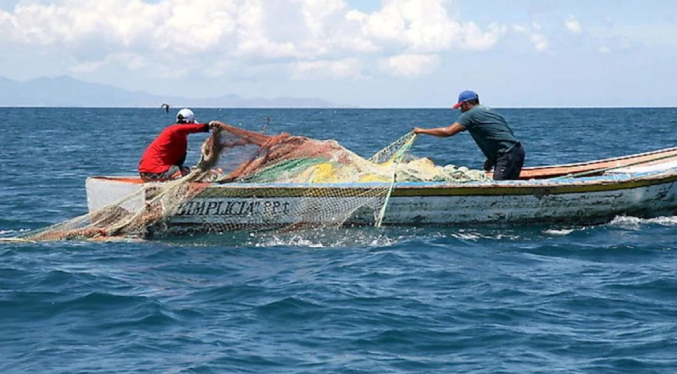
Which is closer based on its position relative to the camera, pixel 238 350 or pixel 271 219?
pixel 238 350

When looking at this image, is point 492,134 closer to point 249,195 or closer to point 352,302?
point 249,195

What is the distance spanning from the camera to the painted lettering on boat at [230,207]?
1250 centimetres

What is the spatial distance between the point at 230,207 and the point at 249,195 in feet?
0.92

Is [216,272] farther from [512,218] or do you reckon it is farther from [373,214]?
[512,218]

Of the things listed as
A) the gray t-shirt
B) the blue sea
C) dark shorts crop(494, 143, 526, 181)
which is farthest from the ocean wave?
the gray t-shirt

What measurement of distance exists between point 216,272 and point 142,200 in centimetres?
230

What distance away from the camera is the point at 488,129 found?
13227mm

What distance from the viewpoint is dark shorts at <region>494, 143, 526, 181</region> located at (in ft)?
43.7

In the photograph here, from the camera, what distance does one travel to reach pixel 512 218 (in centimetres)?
1300

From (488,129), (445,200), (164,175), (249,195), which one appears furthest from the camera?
(488,129)

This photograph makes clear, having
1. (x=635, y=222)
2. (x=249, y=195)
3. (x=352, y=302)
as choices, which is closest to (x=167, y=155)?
(x=249, y=195)

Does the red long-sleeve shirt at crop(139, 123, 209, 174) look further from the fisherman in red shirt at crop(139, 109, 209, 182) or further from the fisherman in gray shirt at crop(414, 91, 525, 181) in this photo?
the fisherman in gray shirt at crop(414, 91, 525, 181)

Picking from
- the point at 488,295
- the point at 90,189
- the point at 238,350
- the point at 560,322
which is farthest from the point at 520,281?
the point at 90,189

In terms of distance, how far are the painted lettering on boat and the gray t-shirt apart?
2592 mm
